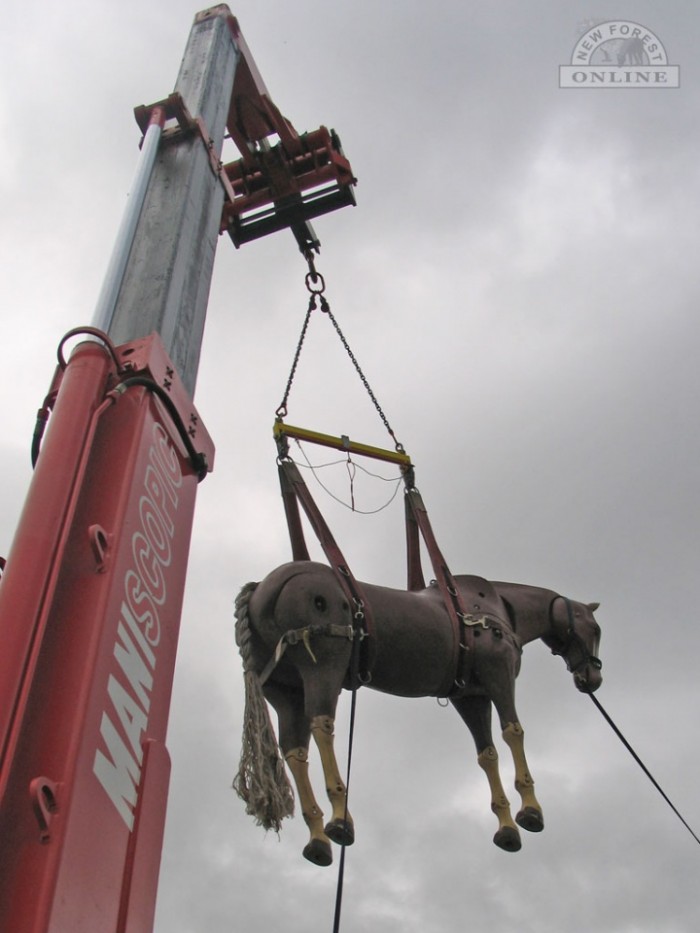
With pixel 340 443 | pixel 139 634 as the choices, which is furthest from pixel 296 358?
pixel 139 634

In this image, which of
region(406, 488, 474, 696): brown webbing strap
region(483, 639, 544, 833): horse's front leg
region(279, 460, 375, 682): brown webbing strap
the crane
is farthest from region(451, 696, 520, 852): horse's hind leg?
the crane

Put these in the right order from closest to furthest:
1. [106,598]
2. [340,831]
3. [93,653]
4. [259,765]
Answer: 1. [93,653]
2. [106,598]
3. [340,831]
4. [259,765]

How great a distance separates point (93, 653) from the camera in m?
2.53

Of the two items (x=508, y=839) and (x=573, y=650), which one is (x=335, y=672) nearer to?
(x=508, y=839)

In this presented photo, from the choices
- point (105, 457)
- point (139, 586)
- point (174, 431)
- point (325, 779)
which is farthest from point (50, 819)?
point (325, 779)

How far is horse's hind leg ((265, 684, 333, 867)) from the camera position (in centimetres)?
461

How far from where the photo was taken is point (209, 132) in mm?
5152

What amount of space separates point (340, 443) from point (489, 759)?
2.22m

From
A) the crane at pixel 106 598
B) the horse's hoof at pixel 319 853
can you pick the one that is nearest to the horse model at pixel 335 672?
the horse's hoof at pixel 319 853

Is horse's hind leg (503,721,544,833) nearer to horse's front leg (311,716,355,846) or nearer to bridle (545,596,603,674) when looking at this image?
horse's front leg (311,716,355,846)

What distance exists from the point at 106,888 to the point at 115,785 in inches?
9.9

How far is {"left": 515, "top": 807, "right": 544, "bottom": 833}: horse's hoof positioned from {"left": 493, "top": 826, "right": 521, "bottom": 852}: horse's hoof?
57 mm

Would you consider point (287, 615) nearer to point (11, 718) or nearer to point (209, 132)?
point (209, 132)

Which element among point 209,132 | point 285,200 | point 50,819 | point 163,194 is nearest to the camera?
point 50,819
